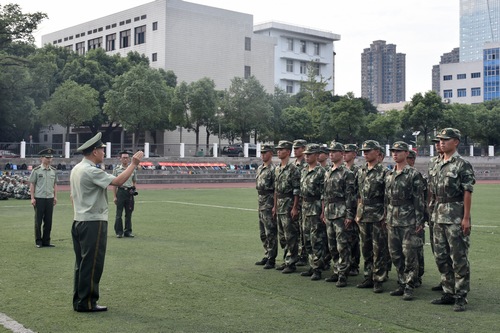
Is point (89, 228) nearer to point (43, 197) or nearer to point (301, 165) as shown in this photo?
point (301, 165)

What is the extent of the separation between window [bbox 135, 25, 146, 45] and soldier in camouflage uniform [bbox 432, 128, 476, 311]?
62.4 m

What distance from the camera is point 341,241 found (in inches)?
332

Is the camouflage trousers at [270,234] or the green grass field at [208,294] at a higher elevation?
the camouflage trousers at [270,234]

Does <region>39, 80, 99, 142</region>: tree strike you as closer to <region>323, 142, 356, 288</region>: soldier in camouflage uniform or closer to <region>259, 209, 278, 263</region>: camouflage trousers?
<region>259, 209, 278, 263</region>: camouflage trousers

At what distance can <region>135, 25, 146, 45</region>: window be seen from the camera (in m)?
67.0

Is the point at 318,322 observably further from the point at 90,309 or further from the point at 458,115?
the point at 458,115

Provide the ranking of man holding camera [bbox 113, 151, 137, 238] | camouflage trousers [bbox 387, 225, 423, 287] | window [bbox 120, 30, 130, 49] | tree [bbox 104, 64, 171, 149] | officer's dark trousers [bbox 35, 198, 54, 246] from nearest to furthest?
camouflage trousers [bbox 387, 225, 423, 287]
officer's dark trousers [bbox 35, 198, 54, 246]
man holding camera [bbox 113, 151, 137, 238]
tree [bbox 104, 64, 171, 149]
window [bbox 120, 30, 130, 49]

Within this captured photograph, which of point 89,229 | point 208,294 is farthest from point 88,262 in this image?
point 208,294

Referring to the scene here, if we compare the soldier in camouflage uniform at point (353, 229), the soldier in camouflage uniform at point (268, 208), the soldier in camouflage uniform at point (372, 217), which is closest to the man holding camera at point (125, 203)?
the soldier in camouflage uniform at point (268, 208)

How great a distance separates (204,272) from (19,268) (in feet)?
9.43

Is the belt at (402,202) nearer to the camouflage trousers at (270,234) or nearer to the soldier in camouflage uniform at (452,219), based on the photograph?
the soldier in camouflage uniform at (452,219)

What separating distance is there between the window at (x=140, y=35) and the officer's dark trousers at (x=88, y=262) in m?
62.3

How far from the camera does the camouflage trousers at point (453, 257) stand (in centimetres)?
710

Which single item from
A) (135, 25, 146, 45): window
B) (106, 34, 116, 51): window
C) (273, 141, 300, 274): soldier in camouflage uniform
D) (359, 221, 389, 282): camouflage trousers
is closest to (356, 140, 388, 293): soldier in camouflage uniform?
(359, 221, 389, 282): camouflage trousers
